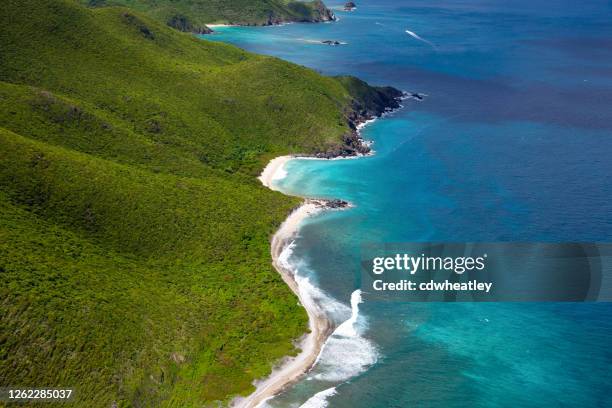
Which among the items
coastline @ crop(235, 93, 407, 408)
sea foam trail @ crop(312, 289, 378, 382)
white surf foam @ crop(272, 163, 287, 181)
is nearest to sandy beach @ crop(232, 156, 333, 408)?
coastline @ crop(235, 93, 407, 408)

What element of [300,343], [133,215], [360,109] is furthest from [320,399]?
[360,109]

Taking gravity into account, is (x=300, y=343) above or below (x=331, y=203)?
below

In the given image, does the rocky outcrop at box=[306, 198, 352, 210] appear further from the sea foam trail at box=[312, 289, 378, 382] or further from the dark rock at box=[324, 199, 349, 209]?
the sea foam trail at box=[312, 289, 378, 382]

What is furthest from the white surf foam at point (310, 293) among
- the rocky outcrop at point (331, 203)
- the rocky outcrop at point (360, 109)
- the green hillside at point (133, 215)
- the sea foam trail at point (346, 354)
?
the rocky outcrop at point (360, 109)

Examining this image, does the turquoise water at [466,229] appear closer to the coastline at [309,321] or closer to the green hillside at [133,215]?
the coastline at [309,321]

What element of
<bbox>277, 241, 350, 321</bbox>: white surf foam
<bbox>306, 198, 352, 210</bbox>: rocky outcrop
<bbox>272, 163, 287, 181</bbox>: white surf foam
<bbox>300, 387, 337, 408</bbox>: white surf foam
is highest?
<bbox>272, 163, 287, 181</bbox>: white surf foam

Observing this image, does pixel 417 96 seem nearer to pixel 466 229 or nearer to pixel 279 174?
pixel 279 174
